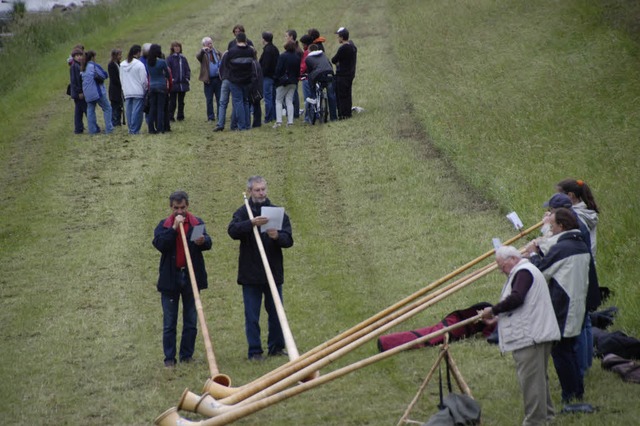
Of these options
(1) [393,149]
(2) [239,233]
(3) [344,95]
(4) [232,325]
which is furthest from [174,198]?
(3) [344,95]

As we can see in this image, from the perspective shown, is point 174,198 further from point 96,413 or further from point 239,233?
point 96,413

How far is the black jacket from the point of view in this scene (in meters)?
12.1

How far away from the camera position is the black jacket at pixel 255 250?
12.1 m

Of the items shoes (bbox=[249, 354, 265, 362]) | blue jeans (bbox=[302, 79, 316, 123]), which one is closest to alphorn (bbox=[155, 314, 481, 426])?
shoes (bbox=[249, 354, 265, 362])

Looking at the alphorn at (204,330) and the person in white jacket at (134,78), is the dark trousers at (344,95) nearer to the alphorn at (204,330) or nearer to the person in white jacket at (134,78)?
the person in white jacket at (134,78)

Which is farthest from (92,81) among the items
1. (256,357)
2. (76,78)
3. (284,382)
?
(284,382)

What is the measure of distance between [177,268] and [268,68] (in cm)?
1211

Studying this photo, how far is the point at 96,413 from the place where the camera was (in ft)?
36.3

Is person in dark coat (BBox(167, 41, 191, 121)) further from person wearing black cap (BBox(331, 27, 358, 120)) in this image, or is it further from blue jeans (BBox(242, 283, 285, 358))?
blue jeans (BBox(242, 283, 285, 358))

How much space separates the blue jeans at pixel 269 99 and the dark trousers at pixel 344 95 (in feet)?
5.34

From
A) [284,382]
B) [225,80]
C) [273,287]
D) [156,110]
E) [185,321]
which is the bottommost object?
[185,321]

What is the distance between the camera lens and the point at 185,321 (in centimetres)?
1239

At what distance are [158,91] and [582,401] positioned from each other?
15255 millimetres

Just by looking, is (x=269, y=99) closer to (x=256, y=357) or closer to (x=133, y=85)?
(x=133, y=85)
